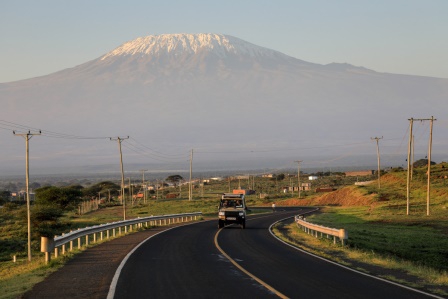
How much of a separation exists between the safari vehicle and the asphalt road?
1919 cm

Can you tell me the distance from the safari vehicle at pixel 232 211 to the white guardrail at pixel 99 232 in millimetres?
5850

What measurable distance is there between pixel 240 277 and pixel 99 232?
23.3 meters

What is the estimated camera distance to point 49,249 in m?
24.4

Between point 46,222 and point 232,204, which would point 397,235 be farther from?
point 46,222

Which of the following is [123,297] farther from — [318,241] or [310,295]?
[318,241]

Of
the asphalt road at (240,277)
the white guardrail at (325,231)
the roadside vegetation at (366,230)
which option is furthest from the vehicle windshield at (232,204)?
the asphalt road at (240,277)

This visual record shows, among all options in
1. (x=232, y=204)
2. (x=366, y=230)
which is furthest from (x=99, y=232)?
(x=366, y=230)

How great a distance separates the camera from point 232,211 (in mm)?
49500

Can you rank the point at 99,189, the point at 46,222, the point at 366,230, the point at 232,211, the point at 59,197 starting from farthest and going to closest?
1. the point at 99,189
2. the point at 59,197
3. the point at 46,222
4. the point at 366,230
5. the point at 232,211

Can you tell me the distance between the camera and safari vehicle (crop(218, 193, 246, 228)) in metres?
49.3

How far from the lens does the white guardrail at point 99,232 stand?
24672 mm

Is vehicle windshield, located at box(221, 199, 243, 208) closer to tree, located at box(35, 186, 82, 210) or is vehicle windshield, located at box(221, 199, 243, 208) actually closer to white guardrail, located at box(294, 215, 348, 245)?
white guardrail, located at box(294, 215, 348, 245)

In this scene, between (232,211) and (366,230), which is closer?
(232,211)

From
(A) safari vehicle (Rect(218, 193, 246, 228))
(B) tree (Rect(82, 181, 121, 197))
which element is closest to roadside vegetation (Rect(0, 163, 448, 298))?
(A) safari vehicle (Rect(218, 193, 246, 228))
